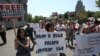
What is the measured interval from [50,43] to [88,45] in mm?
1258

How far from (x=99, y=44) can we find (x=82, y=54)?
122 centimetres

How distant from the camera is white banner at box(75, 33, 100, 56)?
11.2 meters

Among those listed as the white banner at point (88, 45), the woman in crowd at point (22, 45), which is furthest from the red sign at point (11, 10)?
the white banner at point (88, 45)

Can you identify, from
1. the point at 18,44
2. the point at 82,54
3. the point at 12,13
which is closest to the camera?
the point at 18,44

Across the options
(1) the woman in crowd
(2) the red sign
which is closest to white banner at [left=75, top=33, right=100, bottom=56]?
(1) the woman in crowd

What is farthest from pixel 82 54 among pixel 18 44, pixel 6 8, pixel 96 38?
pixel 6 8

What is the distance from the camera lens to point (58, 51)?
36.3ft

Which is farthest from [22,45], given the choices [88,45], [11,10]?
[88,45]

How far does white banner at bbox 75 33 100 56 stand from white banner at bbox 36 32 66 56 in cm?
45

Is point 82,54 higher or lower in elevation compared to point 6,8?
lower

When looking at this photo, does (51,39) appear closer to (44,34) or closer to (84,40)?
(44,34)

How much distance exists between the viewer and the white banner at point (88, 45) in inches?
439

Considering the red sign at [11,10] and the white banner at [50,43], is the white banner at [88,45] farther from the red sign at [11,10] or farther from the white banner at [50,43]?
the red sign at [11,10]

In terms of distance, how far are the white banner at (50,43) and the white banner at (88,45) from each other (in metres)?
0.45
